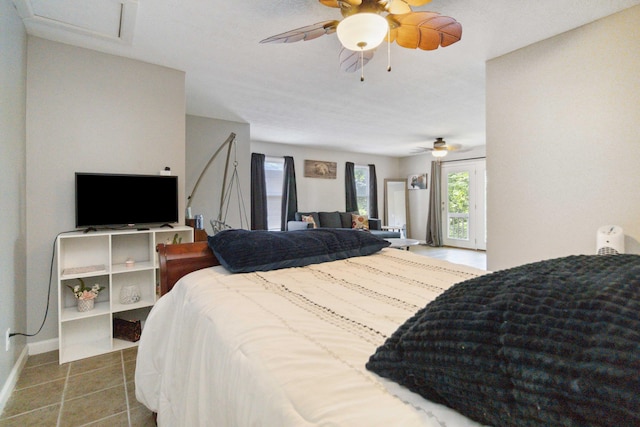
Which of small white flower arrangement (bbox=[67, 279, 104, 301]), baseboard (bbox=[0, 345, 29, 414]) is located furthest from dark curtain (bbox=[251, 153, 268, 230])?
baseboard (bbox=[0, 345, 29, 414])

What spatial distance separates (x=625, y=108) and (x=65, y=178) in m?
4.13

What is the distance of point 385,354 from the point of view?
0.62 metres

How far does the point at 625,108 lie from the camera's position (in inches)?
77.2

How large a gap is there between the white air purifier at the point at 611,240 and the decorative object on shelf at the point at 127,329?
347cm

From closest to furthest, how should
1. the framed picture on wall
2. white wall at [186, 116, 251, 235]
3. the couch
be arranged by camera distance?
white wall at [186, 116, 251, 235] < the couch < the framed picture on wall

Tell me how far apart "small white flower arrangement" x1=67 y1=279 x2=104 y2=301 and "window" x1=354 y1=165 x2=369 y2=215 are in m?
6.27

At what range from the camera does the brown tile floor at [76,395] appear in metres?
1.59

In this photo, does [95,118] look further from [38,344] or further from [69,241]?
[38,344]

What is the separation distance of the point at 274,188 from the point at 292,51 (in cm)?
420

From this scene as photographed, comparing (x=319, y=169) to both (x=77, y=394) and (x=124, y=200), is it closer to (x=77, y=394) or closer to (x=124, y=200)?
(x=124, y=200)

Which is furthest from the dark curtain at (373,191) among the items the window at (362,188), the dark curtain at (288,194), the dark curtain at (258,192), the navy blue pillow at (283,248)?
the navy blue pillow at (283,248)

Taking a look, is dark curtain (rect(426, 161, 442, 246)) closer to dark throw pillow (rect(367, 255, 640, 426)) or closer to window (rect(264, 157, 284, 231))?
window (rect(264, 157, 284, 231))

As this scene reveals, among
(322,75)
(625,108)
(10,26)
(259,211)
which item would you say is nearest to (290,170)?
(259,211)

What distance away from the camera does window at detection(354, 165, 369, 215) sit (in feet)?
26.1
